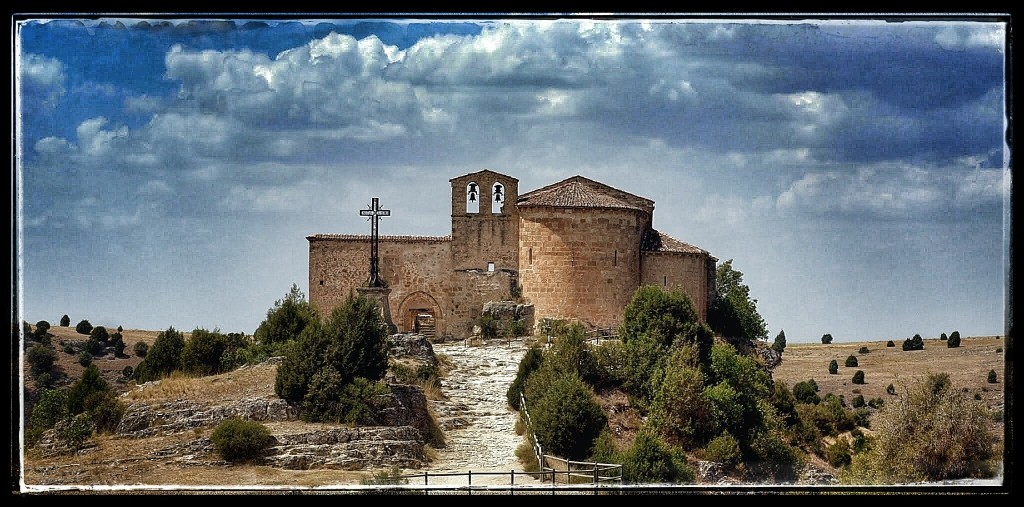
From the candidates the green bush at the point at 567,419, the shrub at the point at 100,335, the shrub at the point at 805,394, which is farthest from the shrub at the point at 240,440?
the shrub at the point at 805,394

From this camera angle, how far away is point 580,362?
82.3ft

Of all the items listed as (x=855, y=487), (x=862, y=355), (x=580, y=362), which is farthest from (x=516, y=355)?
(x=862, y=355)

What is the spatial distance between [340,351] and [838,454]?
13537mm

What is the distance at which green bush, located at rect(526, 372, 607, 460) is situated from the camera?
21.0 m

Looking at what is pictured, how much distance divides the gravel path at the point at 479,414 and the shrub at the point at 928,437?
22.7ft

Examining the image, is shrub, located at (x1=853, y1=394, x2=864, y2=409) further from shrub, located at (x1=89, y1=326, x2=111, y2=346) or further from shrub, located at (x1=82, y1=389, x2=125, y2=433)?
shrub, located at (x1=82, y1=389, x2=125, y2=433)

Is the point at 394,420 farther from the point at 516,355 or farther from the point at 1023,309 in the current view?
the point at 1023,309

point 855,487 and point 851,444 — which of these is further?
point 851,444

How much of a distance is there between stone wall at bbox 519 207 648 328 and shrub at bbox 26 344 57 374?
494 inches

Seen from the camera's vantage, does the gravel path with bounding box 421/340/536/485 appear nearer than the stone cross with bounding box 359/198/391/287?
Yes

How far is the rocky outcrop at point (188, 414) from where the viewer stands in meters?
20.0

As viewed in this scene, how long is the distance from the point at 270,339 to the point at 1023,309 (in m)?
18.1

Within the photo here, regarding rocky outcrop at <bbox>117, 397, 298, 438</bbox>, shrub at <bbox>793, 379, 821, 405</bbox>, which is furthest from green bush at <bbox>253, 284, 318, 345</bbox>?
shrub at <bbox>793, 379, 821, 405</bbox>

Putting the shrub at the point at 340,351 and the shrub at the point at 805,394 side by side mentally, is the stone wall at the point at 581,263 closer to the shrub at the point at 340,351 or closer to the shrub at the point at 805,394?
the shrub at the point at 340,351
